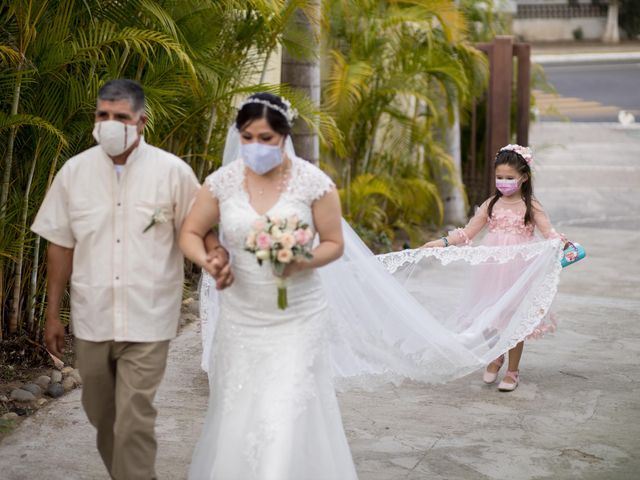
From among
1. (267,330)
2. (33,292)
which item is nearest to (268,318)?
(267,330)

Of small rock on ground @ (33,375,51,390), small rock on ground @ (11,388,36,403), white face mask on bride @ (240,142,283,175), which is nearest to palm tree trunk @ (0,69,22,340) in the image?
small rock on ground @ (33,375,51,390)

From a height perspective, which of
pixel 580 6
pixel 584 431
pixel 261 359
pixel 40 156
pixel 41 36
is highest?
pixel 580 6

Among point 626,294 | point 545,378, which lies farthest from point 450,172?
point 545,378

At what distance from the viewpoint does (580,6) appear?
1644 inches

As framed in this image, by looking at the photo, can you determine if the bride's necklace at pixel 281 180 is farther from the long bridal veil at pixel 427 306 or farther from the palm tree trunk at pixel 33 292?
the palm tree trunk at pixel 33 292

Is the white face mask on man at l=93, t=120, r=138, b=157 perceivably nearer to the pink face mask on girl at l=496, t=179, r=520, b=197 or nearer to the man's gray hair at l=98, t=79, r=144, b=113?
the man's gray hair at l=98, t=79, r=144, b=113

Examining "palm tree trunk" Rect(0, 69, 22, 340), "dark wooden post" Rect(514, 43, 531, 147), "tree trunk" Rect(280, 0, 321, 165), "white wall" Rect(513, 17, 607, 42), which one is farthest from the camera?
"white wall" Rect(513, 17, 607, 42)

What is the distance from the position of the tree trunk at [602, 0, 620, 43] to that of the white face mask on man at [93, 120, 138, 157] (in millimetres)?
38143

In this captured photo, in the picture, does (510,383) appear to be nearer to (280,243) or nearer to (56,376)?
(56,376)

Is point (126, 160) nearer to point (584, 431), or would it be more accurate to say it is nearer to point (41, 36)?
point (41, 36)

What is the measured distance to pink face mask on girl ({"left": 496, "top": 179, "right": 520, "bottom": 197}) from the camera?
277 inches

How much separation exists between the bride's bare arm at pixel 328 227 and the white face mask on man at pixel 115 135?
81 cm

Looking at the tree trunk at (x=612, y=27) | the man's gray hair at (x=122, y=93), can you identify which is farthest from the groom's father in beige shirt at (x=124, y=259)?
the tree trunk at (x=612, y=27)

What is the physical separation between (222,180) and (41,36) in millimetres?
2770
